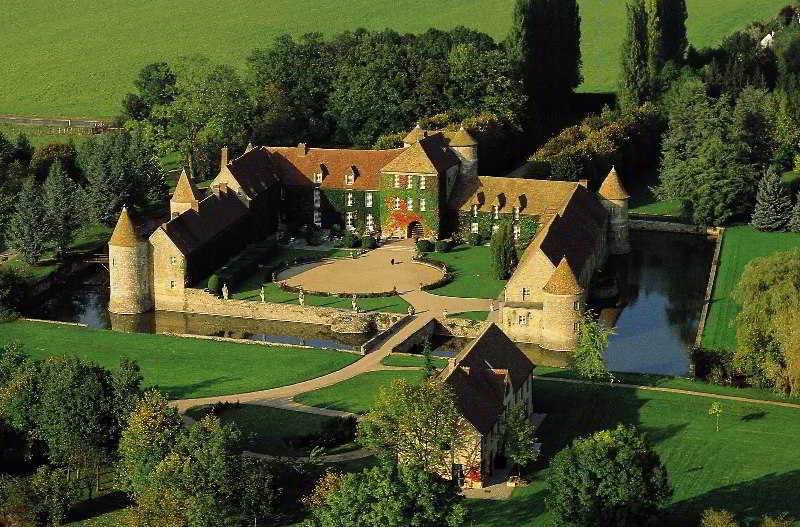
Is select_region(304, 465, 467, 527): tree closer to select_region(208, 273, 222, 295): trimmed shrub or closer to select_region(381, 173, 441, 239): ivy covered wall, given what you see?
select_region(208, 273, 222, 295): trimmed shrub

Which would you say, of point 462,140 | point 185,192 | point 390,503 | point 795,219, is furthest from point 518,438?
point 795,219

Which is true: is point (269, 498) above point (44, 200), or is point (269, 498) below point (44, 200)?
below

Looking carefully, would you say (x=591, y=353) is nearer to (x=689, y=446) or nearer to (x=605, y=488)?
(x=689, y=446)

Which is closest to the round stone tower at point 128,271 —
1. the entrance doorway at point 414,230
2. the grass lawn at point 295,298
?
the grass lawn at point 295,298

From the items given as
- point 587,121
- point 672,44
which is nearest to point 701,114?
point 587,121

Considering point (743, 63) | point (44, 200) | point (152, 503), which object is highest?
point (743, 63)

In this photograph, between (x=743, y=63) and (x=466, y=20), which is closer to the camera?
(x=743, y=63)

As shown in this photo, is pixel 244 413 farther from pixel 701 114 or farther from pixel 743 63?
pixel 743 63
